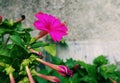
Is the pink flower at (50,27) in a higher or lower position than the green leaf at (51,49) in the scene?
higher

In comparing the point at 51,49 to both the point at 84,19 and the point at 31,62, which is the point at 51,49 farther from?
the point at 31,62

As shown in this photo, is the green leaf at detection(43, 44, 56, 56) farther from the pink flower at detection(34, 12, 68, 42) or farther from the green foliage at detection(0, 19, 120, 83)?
the pink flower at detection(34, 12, 68, 42)

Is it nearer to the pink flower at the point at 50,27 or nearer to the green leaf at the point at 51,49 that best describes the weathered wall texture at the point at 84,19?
the green leaf at the point at 51,49

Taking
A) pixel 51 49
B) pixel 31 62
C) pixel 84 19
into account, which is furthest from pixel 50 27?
pixel 84 19

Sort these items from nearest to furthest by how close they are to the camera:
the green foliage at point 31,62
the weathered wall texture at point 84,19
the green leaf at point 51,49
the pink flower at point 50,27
→ the pink flower at point 50,27, the green foliage at point 31,62, the green leaf at point 51,49, the weathered wall texture at point 84,19

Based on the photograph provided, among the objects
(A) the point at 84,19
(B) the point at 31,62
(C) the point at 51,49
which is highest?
(A) the point at 84,19

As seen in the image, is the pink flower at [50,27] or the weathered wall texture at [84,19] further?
the weathered wall texture at [84,19]

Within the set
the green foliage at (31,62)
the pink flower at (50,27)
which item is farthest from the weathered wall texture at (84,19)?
the pink flower at (50,27)
